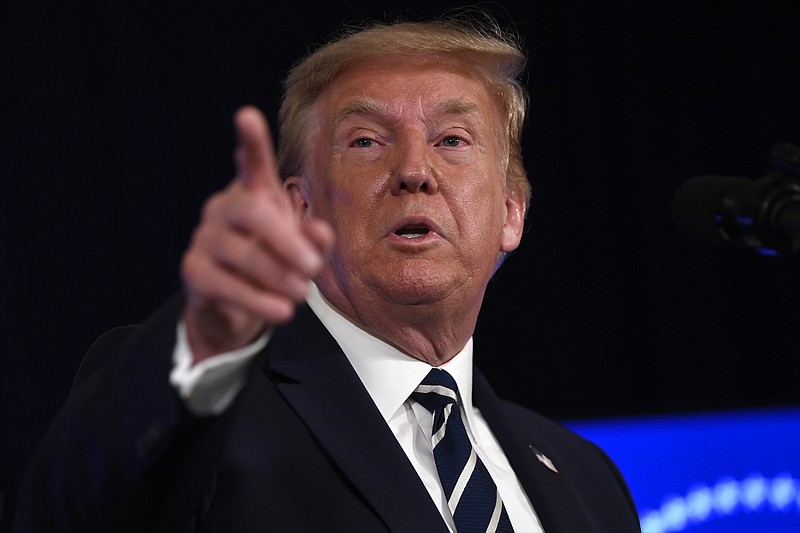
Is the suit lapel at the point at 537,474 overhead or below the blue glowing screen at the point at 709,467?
overhead

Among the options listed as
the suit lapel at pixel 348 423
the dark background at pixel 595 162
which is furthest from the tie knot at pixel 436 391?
the dark background at pixel 595 162

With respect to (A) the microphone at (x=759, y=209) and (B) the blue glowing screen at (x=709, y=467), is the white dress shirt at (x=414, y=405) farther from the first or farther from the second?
(B) the blue glowing screen at (x=709, y=467)

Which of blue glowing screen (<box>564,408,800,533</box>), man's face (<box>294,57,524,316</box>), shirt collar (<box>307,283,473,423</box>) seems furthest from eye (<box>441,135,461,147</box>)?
blue glowing screen (<box>564,408,800,533</box>)

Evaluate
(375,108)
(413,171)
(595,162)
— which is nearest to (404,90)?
(375,108)

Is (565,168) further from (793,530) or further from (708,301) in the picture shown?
(793,530)

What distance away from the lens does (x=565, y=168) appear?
4012 millimetres

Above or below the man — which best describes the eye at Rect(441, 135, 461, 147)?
above

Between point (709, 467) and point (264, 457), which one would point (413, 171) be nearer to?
point (264, 457)

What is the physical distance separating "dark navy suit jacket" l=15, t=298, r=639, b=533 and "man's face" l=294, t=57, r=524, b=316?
166mm

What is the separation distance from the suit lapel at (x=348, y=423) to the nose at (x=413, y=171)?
0.30 metres

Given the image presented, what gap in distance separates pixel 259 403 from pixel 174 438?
1.75ft

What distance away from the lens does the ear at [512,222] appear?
2.27 m

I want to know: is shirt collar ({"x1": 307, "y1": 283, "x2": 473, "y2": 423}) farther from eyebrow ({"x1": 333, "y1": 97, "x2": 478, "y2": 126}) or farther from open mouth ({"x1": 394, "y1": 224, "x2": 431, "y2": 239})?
eyebrow ({"x1": 333, "y1": 97, "x2": 478, "y2": 126})

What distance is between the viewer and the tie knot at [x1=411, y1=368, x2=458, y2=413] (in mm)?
1880
